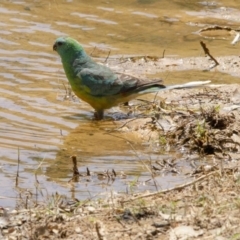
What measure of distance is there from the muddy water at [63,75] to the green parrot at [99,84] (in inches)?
9.2

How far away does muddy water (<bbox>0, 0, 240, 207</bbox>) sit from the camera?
6637mm

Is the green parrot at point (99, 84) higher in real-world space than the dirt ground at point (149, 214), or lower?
lower

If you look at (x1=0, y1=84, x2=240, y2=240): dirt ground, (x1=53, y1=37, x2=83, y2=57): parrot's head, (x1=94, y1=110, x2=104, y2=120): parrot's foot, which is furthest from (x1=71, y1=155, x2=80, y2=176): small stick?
(x1=53, y1=37, x2=83, y2=57): parrot's head

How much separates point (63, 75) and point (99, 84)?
129cm

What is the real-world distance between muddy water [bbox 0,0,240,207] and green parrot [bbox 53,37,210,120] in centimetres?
23

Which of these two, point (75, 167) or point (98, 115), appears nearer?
point (75, 167)

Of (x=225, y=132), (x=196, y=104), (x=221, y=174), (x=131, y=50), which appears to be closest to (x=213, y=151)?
(x=225, y=132)

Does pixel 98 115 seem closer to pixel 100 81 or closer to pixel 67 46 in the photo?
pixel 100 81

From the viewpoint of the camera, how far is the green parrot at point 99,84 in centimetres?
876

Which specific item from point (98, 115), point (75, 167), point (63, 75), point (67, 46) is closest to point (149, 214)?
point (75, 167)

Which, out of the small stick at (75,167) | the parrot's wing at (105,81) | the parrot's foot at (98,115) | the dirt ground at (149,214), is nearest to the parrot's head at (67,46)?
the parrot's wing at (105,81)

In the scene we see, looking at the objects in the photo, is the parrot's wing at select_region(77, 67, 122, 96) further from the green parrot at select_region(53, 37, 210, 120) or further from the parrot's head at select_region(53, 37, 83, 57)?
the parrot's head at select_region(53, 37, 83, 57)

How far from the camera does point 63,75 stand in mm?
10031

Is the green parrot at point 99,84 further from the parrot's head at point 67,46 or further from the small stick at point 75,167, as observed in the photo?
the small stick at point 75,167
